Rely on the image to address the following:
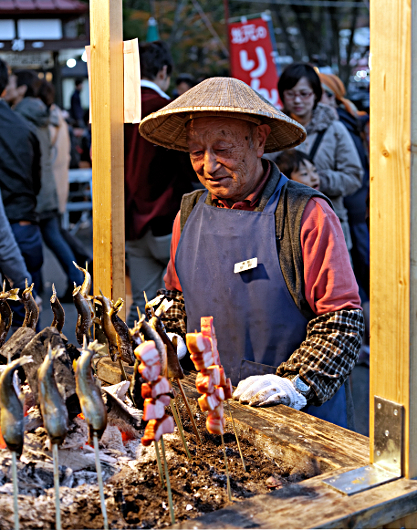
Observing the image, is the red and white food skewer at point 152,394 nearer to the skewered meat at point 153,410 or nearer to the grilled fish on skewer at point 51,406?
the skewered meat at point 153,410

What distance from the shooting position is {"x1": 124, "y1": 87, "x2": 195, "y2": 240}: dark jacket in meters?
4.71

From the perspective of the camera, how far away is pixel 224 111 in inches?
91.7

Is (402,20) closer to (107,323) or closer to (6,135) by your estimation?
(107,323)

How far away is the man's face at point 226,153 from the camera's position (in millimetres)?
2418

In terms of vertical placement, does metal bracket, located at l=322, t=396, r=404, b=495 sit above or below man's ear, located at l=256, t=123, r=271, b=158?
below

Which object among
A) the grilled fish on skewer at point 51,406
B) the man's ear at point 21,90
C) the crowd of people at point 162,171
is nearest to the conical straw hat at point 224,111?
the grilled fish on skewer at point 51,406

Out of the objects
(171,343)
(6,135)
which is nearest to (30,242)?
(6,135)

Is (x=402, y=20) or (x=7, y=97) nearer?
(x=402, y=20)

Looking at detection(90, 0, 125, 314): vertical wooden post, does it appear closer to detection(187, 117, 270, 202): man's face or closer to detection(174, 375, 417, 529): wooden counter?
detection(187, 117, 270, 202): man's face

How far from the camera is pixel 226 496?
173cm

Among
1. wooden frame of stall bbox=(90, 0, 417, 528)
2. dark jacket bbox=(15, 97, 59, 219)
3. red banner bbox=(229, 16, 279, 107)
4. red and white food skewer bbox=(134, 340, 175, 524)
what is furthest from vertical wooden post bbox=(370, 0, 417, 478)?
red banner bbox=(229, 16, 279, 107)

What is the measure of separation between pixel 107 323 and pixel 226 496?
763 millimetres

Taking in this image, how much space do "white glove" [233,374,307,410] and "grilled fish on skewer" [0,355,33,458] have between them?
86cm

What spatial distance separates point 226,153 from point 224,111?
0.16m
